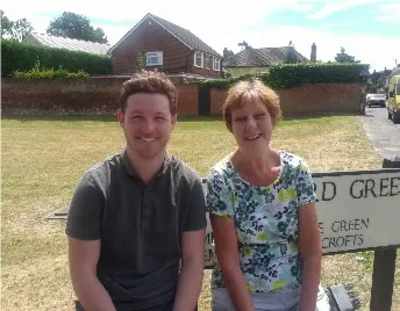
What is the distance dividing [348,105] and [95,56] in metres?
22.5

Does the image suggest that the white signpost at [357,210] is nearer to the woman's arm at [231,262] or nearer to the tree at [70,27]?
the woman's arm at [231,262]

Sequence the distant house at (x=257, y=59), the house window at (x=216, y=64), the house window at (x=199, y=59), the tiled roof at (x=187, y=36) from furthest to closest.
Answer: the distant house at (x=257, y=59) < the house window at (x=216, y=64) < the house window at (x=199, y=59) < the tiled roof at (x=187, y=36)

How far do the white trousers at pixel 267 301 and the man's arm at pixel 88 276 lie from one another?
2.00 ft

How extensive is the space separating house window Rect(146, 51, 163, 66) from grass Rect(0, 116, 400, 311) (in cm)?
1512

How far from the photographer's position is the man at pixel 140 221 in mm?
1988

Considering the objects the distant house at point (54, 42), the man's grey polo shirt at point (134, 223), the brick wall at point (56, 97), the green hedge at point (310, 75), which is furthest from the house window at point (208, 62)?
the man's grey polo shirt at point (134, 223)

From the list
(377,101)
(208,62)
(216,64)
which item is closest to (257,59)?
(216,64)

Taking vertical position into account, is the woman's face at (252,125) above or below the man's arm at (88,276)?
above

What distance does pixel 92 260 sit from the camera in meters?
2.00

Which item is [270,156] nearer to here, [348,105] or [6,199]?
→ [6,199]

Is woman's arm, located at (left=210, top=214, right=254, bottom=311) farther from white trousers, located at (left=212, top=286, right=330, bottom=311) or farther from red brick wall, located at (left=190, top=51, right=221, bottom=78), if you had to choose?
red brick wall, located at (left=190, top=51, right=221, bottom=78)

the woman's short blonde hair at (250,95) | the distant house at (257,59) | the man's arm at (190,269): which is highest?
the distant house at (257,59)

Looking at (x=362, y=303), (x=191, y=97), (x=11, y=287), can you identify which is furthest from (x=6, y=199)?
(x=191, y=97)

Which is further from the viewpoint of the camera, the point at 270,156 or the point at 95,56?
the point at 95,56
